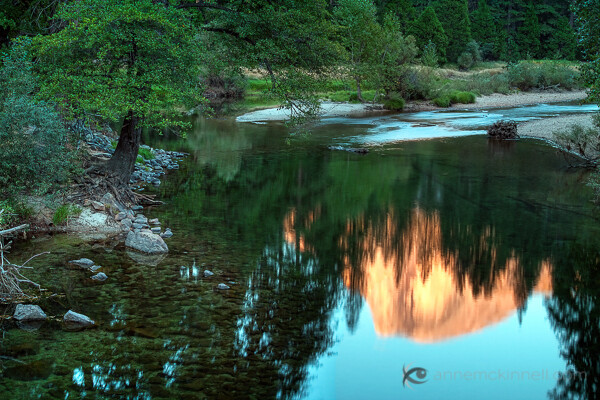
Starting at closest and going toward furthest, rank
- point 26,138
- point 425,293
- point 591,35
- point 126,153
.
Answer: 1. point 425,293
2. point 26,138
3. point 591,35
4. point 126,153

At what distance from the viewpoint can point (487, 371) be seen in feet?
31.6

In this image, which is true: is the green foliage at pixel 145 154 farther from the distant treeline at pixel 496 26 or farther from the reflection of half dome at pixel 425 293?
the distant treeline at pixel 496 26

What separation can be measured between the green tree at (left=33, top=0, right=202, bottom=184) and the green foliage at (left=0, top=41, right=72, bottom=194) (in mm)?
647

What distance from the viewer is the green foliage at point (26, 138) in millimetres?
13641

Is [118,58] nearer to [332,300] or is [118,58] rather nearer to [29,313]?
[29,313]

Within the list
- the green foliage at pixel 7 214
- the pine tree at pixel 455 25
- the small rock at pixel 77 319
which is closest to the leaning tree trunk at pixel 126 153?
the green foliage at pixel 7 214

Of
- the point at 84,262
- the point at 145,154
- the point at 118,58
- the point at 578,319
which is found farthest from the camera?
the point at 145,154

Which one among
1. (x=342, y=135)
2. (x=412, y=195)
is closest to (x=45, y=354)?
(x=412, y=195)

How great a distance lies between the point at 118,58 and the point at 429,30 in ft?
216

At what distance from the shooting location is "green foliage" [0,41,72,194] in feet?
44.8

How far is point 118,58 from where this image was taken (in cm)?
1591

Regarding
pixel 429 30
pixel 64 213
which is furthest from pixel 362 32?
pixel 64 213

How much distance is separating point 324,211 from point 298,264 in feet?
18.1

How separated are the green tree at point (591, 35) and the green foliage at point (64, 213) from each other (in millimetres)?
14206
